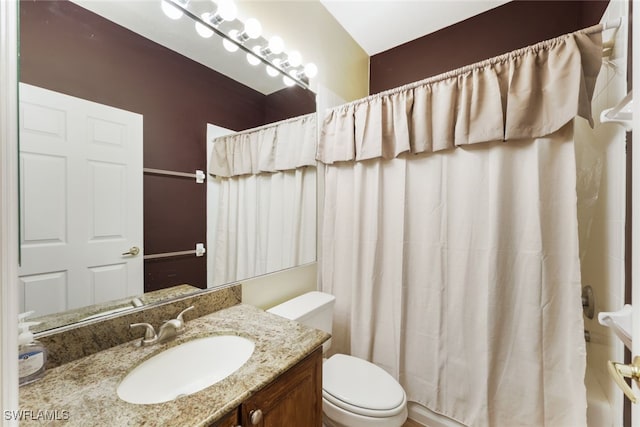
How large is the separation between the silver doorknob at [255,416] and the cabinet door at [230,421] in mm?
36

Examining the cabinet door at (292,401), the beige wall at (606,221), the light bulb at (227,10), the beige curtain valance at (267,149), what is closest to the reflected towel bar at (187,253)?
the beige curtain valance at (267,149)

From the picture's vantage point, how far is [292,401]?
0.79 meters

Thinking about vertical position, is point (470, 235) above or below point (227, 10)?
below

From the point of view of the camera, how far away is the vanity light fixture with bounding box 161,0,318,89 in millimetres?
1044

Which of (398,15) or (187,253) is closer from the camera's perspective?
(187,253)

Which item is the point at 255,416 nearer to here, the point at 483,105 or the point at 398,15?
the point at 483,105

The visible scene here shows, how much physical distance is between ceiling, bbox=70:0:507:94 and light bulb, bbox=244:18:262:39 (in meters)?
0.11

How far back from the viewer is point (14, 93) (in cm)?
33

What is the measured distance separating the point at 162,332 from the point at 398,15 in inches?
92.0

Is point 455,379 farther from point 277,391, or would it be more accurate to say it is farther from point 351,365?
point 277,391

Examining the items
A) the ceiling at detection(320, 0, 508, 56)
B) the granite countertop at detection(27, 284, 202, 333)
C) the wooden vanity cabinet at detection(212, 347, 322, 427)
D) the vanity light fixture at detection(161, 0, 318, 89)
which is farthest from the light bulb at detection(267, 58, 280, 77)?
the wooden vanity cabinet at detection(212, 347, 322, 427)

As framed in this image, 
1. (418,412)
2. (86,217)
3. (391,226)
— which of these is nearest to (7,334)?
(86,217)

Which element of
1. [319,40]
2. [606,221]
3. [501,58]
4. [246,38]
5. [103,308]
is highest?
[319,40]

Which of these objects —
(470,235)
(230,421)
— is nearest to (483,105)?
(470,235)
